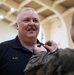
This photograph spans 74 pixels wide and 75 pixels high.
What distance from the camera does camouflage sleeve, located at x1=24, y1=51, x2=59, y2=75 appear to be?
116cm

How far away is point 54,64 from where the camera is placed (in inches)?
45.2

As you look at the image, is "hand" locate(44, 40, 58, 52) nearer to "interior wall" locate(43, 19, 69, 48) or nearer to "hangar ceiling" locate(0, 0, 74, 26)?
"hangar ceiling" locate(0, 0, 74, 26)

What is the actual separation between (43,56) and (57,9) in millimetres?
7667

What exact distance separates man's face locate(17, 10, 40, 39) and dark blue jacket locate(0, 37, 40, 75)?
5.8 inches

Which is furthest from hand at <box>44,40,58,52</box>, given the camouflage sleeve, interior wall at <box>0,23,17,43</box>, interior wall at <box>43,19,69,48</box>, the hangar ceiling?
interior wall at <box>0,23,17,43</box>

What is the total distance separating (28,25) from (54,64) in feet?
2.82

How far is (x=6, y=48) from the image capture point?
1.96 meters

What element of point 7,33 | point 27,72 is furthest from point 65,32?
point 27,72

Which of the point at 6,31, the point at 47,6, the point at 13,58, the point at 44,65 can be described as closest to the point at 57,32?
the point at 47,6

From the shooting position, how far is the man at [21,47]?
188cm

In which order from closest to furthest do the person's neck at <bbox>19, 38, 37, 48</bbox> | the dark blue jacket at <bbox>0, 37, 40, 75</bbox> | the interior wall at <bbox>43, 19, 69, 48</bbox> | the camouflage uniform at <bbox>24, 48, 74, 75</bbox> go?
the camouflage uniform at <bbox>24, 48, 74, 75</bbox> < the dark blue jacket at <bbox>0, 37, 40, 75</bbox> < the person's neck at <bbox>19, 38, 37, 48</bbox> < the interior wall at <bbox>43, 19, 69, 48</bbox>

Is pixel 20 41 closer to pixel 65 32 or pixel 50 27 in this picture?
pixel 65 32

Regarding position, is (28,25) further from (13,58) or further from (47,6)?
(47,6)

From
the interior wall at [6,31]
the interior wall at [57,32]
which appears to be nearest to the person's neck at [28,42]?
the interior wall at [57,32]
